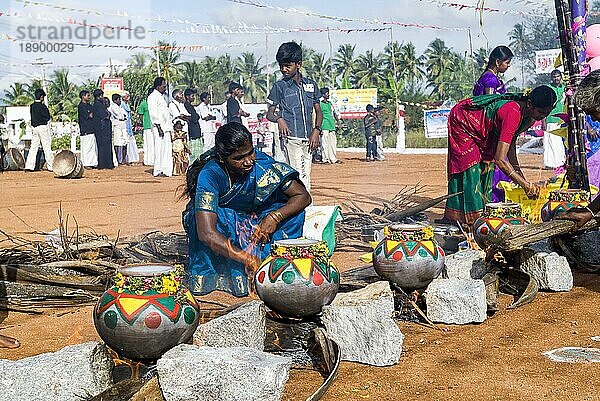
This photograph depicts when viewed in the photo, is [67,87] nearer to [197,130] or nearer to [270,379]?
[197,130]

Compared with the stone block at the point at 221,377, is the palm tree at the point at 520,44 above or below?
above

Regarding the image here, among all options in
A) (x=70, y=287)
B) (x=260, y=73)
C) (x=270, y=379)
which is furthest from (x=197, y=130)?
(x=260, y=73)

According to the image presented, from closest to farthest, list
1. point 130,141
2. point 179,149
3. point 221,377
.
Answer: point 221,377, point 179,149, point 130,141

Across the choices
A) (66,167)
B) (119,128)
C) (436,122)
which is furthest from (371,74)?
(66,167)

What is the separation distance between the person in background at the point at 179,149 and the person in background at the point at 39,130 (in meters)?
2.95

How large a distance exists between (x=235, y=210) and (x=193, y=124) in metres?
10.8

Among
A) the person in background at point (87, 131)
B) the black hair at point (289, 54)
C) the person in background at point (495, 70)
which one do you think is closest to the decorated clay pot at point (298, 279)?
the black hair at point (289, 54)

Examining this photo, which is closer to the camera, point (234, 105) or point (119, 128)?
point (234, 105)

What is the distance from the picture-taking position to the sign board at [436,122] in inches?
904

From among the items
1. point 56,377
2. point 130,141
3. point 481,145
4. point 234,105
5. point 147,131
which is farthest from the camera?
point 130,141

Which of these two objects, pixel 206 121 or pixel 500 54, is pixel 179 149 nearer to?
pixel 206 121

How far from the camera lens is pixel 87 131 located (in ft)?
62.1

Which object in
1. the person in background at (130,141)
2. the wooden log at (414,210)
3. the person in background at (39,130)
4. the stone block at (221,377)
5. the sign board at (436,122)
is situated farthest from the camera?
the sign board at (436,122)

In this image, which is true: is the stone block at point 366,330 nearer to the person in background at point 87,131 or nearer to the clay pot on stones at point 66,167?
the clay pot on stones at point 66,167
